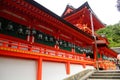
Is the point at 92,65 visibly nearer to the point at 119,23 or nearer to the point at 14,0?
the point at 14,0

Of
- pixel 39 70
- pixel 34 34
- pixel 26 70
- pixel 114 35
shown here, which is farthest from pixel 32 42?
pixel 114 35

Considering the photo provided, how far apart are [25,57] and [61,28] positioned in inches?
192

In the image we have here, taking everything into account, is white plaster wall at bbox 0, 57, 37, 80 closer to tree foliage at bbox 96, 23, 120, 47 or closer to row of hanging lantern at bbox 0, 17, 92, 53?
row of hanging lantern at bbox 0, 17, 92, 53

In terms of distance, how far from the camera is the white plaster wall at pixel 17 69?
6.66m

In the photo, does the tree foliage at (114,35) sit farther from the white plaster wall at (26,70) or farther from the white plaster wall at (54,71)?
the white plaster wall at (26,70)

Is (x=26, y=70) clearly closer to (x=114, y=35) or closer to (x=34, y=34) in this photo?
(x=34, y=34)

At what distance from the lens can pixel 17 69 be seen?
23.8 ft

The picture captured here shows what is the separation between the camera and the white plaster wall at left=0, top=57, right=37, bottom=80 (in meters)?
6.66

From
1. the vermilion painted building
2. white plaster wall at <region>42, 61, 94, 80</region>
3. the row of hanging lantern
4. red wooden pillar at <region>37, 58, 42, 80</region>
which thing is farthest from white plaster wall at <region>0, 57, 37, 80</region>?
the row of hanging lantern

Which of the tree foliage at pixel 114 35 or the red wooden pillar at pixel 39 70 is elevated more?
the tree foliage at pixel 114 35

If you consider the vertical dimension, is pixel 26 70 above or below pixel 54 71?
above

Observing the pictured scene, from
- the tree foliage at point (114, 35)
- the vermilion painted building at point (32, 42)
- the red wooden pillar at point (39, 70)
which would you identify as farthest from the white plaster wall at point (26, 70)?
the tree foliage at point (114, 35)

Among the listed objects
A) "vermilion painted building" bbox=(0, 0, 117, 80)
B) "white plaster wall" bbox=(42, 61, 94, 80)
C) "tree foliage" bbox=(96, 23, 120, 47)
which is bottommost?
"white plaster wall" bbox=(42, 61, 94, 80)

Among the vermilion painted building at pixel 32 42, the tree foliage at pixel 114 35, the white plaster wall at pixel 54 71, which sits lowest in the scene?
the white plaster wall at pixel 54 71
